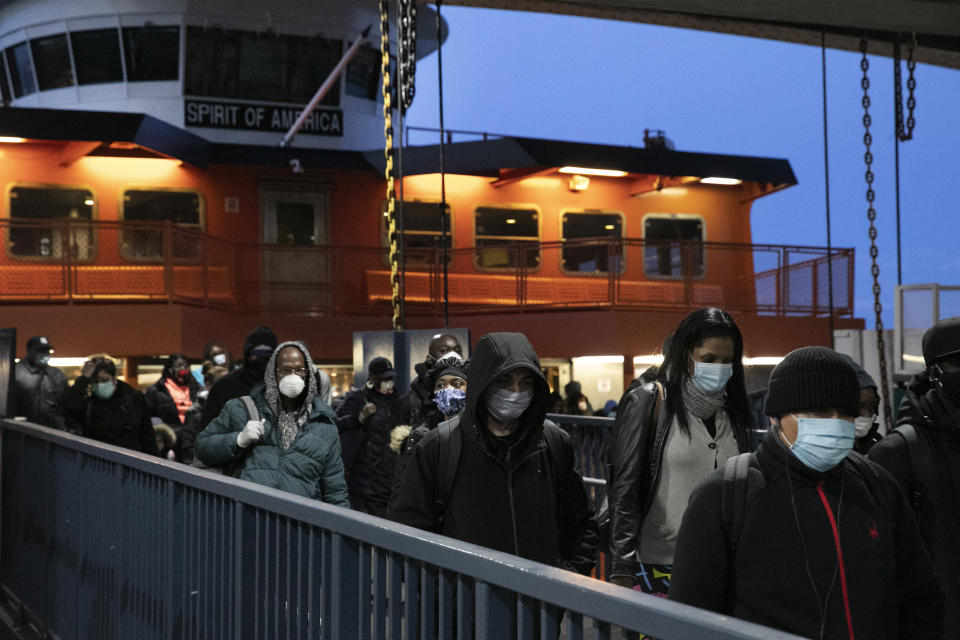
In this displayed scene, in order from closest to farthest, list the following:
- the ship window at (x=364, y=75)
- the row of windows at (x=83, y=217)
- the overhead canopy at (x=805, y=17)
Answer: the overhead canopy at (x=805, y=17), the row of windows at (x=83, y=217), the ship window at (x=364, y=75)

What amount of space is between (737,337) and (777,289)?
55.5 feet

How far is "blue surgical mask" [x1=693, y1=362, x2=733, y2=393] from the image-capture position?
455cm

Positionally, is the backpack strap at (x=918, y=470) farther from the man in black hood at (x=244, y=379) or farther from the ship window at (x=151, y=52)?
the ship window at (x=151, y=52)

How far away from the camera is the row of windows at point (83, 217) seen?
1916cm

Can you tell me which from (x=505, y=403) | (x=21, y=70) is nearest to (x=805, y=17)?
(x=505, y=403)

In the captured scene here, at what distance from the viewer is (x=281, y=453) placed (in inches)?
253

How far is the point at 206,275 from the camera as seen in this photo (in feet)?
63.3

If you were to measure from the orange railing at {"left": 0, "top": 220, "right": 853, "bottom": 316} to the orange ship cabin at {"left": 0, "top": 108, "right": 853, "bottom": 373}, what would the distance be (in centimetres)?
4

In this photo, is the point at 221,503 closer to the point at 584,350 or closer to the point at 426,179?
the point at 584,350

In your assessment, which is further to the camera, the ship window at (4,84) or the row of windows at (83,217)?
the ship window at (4,84)

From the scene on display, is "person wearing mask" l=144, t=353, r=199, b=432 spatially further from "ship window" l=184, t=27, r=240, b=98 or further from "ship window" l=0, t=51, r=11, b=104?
"ship window" l=0, t=51, r=11, b=104

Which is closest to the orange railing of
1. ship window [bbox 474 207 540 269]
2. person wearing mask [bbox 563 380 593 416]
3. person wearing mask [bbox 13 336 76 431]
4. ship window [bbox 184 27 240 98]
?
ship window [bbox 474 207 540 269]

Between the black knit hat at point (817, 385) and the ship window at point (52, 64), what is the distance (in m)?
23.2

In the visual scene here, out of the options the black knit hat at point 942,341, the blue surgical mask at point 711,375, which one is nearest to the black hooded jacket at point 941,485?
the black knit hat at point 942,341
